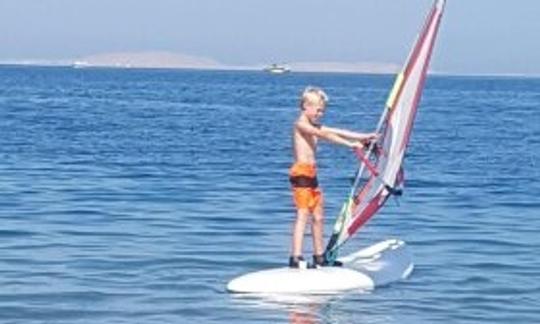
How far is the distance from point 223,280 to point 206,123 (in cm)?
3841

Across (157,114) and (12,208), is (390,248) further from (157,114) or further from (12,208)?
(157,114)

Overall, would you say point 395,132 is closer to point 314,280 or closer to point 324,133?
point 324,133

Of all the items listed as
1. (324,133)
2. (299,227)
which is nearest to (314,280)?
(299,227)

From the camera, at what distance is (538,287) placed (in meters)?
13.1

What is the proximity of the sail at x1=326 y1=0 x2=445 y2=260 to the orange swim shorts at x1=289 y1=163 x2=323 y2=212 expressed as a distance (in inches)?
14.4

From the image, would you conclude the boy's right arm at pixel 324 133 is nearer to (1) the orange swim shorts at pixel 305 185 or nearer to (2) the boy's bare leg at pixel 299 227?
(1) the orange swim shorts at pixel 305 185

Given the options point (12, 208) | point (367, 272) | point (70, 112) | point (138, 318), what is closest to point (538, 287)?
point (367, 272)

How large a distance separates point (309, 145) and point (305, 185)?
1.07ft

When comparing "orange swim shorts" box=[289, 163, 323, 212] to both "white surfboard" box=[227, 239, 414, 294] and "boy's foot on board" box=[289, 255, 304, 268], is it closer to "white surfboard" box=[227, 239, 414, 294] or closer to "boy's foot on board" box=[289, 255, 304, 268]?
"boy's foot on board" box=[289, 255, 304, 268]

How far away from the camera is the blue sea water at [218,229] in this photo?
38.6 feet

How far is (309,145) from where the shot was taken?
12289 millimetres

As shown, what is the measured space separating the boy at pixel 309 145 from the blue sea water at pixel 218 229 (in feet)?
2.54

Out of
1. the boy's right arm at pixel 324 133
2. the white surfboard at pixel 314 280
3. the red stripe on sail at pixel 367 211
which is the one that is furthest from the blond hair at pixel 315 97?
the white surfboard at pixel 314 280

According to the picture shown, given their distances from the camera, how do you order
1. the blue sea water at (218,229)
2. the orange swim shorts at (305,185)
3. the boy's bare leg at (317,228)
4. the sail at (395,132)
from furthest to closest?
the sail at (395,132) → the boy's bare leg at (317,228) → the orange swim shorts at (305,185) → the blue sea water at (218,229)
